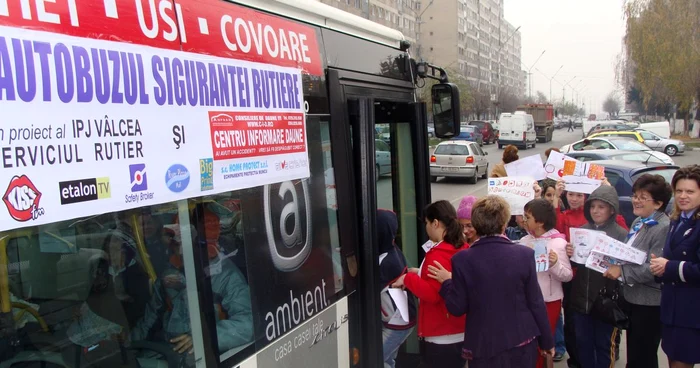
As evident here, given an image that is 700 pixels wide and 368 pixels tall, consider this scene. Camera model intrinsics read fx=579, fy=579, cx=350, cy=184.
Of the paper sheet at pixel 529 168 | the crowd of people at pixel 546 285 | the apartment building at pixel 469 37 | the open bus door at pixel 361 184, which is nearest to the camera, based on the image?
the open bus door at pixel 361 184

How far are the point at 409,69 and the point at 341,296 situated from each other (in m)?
1.87

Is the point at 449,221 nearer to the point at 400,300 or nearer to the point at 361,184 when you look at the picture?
the point at 400,300

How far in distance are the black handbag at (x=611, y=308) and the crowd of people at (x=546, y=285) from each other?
10 millimetres

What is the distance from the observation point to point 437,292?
3.35 meters

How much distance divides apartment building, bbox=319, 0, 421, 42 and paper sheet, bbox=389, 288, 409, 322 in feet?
187

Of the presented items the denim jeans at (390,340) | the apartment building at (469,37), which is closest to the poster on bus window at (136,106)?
the denim jeans at (390,340)

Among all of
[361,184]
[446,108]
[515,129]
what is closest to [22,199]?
[361,184]

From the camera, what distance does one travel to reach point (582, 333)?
440 cm

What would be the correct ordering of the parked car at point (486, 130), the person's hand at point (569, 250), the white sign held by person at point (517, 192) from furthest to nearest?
the parked car at point (486, 130) < the white sign held by person at point (517, 192) < the person's hand at point (569, 250)

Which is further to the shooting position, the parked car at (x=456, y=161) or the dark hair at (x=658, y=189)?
the parked car at (x=456, y=161)

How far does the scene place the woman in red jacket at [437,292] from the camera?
337 centimetres

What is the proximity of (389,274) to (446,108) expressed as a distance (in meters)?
1.53

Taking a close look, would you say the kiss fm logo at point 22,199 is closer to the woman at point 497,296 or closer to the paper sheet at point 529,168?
the woman at point 497,296

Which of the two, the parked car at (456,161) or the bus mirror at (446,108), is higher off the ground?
the bus mirror at (446,108)
